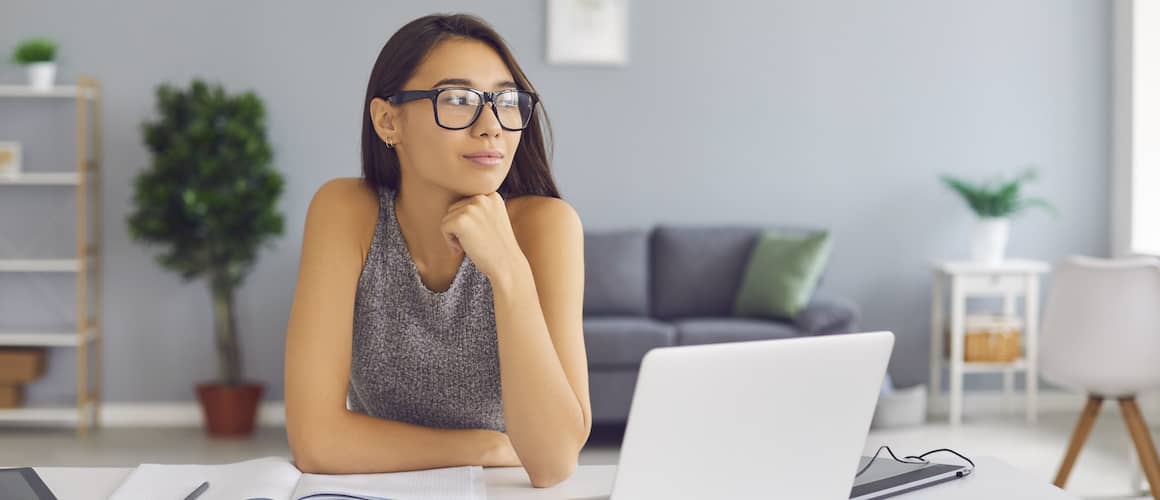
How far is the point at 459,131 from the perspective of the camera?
1378mm

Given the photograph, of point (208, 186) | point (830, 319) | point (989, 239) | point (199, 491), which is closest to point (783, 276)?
point (830, 319)

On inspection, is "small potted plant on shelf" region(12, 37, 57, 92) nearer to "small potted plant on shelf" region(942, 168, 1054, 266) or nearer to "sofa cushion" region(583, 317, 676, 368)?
"sofa cushion" region(583, 317, 676, 368)

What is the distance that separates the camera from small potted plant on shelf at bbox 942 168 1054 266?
480cm

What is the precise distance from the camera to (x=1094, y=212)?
5195 millimetres

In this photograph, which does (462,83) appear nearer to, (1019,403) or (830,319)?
(830,319)

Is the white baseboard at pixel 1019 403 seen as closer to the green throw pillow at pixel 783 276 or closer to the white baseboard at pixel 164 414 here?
the green throw pillow at pixel 783 276

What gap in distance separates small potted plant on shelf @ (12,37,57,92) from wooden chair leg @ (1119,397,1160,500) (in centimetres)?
420

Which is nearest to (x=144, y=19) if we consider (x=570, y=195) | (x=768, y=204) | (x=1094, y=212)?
(x=570, y=195)

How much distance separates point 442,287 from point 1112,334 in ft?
7.76

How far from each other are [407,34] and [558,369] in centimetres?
49

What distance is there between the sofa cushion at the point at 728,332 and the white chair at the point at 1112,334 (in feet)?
3.87

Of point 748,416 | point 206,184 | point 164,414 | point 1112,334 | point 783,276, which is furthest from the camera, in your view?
point 164,414

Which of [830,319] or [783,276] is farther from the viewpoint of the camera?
[783,276]

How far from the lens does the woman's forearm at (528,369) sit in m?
1.34
